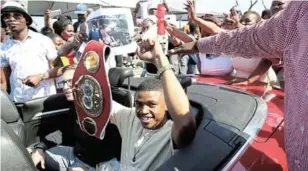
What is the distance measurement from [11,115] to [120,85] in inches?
32.8

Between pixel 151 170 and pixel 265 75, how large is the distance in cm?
135

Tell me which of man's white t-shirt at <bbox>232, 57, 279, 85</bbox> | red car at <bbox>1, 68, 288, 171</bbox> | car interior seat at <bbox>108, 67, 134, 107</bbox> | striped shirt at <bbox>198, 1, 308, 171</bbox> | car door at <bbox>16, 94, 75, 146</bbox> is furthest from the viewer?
car door at <bbox>16, 94, 75, 146</bbox>

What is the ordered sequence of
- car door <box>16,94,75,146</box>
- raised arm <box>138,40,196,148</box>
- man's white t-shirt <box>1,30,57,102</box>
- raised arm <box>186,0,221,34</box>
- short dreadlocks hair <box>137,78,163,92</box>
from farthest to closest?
man's white t-shirt <box>1,30,57,102</box> < raised arm <box>186,0,221,34</box> < car door <box>16,94,75,146</box> < short dreadlocks hair <box>137,78,163,92</box> < raised arm <box>138,40,196,148</box>

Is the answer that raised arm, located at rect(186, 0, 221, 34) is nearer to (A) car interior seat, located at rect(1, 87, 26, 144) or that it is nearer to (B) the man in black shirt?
(B) the man in black shirt

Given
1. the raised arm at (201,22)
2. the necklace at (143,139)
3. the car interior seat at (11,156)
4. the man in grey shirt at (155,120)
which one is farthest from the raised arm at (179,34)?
the car interior seat at (11,156)

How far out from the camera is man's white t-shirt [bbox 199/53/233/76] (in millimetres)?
2986

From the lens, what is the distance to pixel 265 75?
264cm

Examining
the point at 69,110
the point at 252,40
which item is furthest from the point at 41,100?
the point at 252,40

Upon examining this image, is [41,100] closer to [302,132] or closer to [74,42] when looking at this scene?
[74,42]

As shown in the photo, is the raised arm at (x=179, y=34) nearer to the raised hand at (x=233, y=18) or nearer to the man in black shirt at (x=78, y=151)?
the raised hand at (x=233, y=18)

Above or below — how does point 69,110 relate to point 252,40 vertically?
below

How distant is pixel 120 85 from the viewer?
2422 millimetres

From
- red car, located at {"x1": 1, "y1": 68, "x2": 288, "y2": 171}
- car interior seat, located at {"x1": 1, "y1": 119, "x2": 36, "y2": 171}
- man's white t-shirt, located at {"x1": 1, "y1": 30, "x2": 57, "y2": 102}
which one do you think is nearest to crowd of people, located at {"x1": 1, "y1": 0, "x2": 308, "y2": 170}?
man's white t-shirt, located at {"x1": 1, "y1": 30, "x2": 57, "y2": 102}

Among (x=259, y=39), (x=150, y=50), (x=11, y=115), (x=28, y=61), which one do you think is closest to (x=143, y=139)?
(x=150, y=50)
